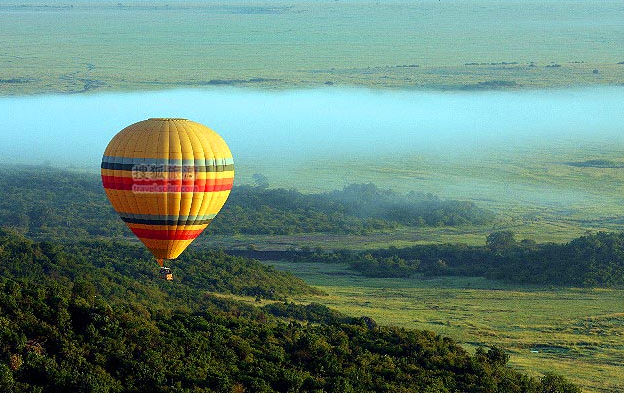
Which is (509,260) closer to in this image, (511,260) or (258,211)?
(511,260)

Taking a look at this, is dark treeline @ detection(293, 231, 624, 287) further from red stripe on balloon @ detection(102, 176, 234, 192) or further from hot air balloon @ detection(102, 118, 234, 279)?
red stripe on balloon @ detection(102, 176, 234, 192)

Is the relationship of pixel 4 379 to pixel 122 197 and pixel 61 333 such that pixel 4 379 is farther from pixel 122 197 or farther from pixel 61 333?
pixel 122 197

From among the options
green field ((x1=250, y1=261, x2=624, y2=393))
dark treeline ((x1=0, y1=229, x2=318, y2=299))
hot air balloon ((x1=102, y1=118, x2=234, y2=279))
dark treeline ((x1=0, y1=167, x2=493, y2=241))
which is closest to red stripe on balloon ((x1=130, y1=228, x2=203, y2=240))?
hot air balloon ((x1=102, y1=118, x2=234, y2=279))

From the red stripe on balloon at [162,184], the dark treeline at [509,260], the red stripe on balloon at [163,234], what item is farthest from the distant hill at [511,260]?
the red stripe on balloon at [162,184]

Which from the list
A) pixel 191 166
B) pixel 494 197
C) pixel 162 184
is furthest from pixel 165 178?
pixel 494 197

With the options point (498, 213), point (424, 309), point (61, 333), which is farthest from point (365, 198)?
point (61, 333)
